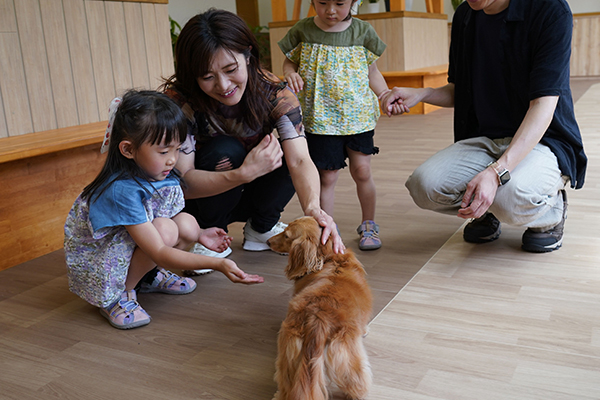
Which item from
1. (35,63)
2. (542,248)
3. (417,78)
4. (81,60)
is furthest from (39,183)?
(417,78)

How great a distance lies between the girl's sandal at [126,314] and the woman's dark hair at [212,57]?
25.3 inches

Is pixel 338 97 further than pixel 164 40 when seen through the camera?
No

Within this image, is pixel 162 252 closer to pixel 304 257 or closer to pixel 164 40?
pixel 304 257

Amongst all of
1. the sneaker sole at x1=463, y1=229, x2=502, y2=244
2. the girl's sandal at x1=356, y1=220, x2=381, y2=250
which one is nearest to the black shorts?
the girl's sandal at x1=356, y1=220, x2=381, y2=250

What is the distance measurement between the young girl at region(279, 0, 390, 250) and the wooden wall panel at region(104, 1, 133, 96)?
1.07 m

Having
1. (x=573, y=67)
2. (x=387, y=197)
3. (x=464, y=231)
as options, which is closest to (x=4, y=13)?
(x=387, y=197)

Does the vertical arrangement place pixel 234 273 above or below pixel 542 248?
above

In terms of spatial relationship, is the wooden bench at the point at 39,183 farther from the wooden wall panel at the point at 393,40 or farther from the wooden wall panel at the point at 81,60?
the wooden wall panel at the point at 393,40

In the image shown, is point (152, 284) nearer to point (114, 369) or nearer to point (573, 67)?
point (114, 369)

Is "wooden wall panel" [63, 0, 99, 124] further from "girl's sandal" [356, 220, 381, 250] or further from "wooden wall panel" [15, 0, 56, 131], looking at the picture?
"girl's sandal" [356, 220, 381, 250]

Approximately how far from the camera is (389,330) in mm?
1494

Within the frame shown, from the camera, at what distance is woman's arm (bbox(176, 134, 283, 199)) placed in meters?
1.75

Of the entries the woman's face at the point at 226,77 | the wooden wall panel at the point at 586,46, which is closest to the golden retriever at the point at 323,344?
the woman's face at the point at 226,77

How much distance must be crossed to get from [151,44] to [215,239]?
1.79 m
